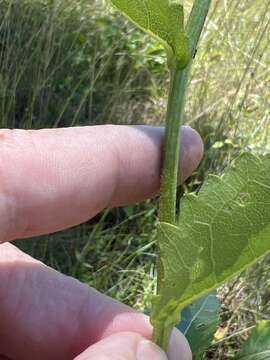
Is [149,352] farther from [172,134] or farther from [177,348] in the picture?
[172,134]

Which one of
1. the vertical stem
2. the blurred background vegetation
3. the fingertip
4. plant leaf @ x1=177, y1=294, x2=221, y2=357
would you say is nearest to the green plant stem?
the vertical stem

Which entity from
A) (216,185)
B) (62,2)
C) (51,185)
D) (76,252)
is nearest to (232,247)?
(216,185)

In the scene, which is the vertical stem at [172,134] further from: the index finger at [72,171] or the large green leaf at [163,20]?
the index finger at [72,171]

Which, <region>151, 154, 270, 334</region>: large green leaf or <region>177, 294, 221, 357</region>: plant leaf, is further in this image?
<region>177, 294, 221, 357</region>: plant leaf

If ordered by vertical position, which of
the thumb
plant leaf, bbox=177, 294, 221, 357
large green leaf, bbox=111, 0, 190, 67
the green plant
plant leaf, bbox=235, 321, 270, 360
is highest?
large green leaf, bbox=111, 0, 190, 67

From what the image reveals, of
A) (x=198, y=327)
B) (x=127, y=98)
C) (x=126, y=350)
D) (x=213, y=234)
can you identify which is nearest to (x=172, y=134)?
(x=213, y=234)

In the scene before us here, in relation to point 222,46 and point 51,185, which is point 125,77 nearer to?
point 222,46

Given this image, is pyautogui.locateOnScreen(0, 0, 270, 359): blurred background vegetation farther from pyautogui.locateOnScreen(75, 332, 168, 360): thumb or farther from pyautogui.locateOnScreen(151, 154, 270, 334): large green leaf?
pyautogui.locateOnScreen(151, 154, 270, 334): large green leaf

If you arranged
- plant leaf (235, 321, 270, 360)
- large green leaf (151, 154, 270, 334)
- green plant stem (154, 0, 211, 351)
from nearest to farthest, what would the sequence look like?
large green leaf (151, 154, 270, 334), green plant stem (154, 0, 211, 351), plant leaf (235, 321, 270, 360)
